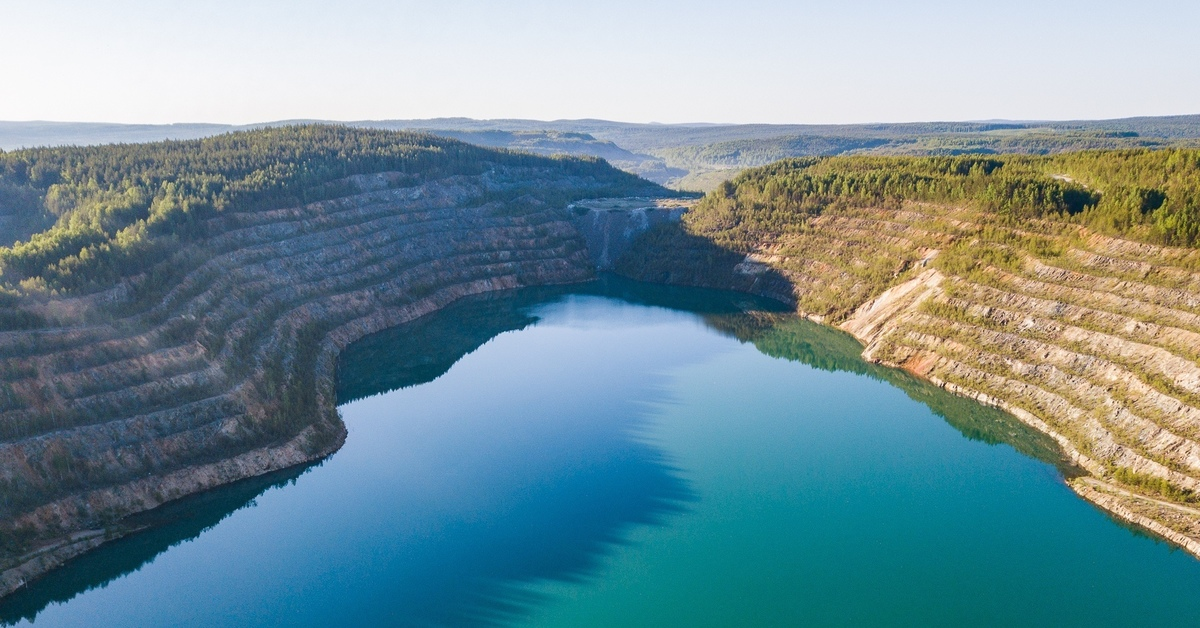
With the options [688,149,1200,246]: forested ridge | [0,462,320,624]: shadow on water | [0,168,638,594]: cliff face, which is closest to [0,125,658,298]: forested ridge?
[0,168,638,594]: cliff face

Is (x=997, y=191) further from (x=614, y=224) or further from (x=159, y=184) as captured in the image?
(x=159, y=184)

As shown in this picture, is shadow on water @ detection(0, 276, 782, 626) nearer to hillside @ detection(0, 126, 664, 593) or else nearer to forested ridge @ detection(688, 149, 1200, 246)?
hillside @ detection(0, 126, 664, 593)

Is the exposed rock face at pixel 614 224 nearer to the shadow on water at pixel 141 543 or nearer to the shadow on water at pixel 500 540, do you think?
the shadow on water at pixel 500 540

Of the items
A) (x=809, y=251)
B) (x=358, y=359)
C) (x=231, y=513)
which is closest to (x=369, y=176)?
(x=358, y=359)

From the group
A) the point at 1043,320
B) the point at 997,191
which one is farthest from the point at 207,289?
the point at 997,191

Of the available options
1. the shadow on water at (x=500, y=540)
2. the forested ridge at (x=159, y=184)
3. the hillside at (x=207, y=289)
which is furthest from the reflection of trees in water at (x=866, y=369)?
the forested ridge at (x=159, y=184)
